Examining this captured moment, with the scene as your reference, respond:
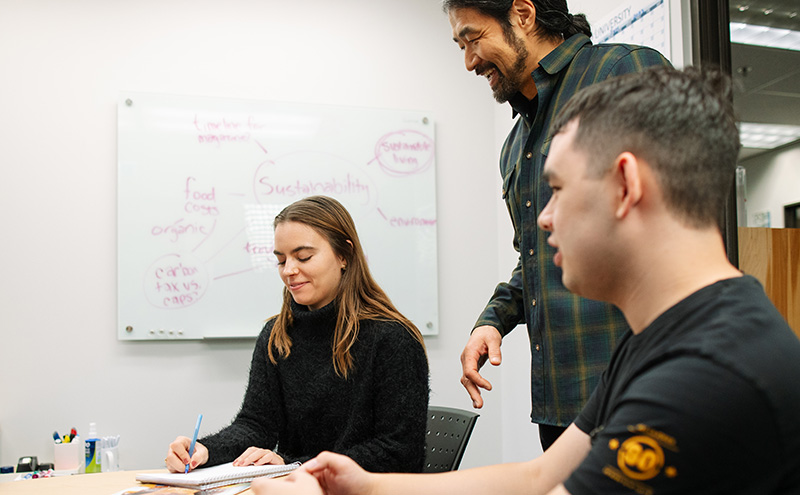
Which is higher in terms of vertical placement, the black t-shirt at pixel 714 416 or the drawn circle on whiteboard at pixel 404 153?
the drawn circle on whiteboard at pixel 404 153

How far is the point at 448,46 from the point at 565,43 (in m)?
2.08

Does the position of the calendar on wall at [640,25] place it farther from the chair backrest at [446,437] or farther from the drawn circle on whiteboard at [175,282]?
the drawn circle on whiteboard at [175,282]

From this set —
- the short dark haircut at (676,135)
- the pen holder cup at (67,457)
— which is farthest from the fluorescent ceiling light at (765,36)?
the pen holder cup at (67,457)

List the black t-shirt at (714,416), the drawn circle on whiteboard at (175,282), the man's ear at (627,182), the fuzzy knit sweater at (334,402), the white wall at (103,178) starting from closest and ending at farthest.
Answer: the black t-shirt at (714,416) < the man's ear at (627,182) < the fuzzy knit sweater at (334,402) < the white wall at (103,178) < the drawn circle on whiteboard at (175,282)

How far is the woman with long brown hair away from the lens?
5.19ft

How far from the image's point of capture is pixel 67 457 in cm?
260

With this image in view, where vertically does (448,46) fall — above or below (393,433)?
above

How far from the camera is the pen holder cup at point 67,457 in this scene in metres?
2.59

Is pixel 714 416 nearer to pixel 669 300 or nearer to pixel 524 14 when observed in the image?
pixel 669 300

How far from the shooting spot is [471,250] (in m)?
3.38

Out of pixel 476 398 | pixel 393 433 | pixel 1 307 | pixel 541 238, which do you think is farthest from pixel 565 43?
pixel 1 307

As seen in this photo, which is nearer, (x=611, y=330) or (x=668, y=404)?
(x=668, y=404)

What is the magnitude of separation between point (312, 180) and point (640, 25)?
1553 mm

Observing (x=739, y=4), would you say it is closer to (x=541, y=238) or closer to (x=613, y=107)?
(x=541, y=238)
